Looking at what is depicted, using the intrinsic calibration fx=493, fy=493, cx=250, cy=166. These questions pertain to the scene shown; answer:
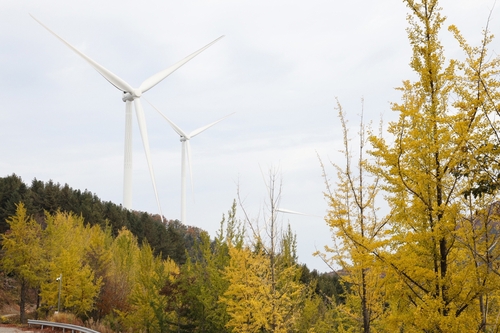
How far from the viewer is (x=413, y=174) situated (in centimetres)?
953

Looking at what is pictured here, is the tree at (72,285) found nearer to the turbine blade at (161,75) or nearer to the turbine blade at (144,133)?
the turbine blade at (144,133)

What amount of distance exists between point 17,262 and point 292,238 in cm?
2105

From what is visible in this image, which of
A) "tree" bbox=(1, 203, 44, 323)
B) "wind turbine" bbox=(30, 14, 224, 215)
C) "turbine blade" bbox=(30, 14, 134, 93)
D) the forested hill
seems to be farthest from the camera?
the forested hill

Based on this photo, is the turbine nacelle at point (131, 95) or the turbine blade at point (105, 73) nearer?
the turbine blade at point (105, 73)

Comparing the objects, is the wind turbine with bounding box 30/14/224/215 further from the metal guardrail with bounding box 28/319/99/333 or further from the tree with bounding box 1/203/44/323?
the metal guardrail with bounding box 28/319/99/333

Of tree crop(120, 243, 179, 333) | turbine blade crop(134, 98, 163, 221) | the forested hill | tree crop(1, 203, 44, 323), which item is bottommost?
tree crop(120, 243, 179, 333)

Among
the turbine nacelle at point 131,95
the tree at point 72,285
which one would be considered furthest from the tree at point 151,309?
the turbine nacelle at point 131,95

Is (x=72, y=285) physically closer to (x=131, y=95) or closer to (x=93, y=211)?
(x=131, y=95)

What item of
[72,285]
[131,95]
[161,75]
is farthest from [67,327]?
[161,75]

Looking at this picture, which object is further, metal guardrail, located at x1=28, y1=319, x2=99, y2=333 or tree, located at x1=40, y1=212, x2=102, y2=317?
tree, located at x1=40, y1=212, x2=102, y2=317

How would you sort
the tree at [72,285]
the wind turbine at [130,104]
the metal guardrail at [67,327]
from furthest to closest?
the wind turbine at [130,104] < the tree at [72,285] < the metal guardrail at [67,327]

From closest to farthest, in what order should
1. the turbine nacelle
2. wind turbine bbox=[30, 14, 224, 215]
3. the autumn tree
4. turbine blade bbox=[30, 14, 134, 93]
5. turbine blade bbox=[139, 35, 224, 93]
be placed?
the autumn tree < turbine blade bbox=[30, 14, 134, 93] < wind turbine bbox=[30, 14, 224, 215] < the turbine nacelle < turbine blade bbox=[139, 35, 224, 93]

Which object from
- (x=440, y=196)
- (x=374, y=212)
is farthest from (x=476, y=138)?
(x=374, y=212)

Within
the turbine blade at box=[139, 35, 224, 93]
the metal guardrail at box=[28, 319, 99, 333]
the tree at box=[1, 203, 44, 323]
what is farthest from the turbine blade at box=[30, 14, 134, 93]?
the metal guardrail at box=[28, 319, 99, 333]
